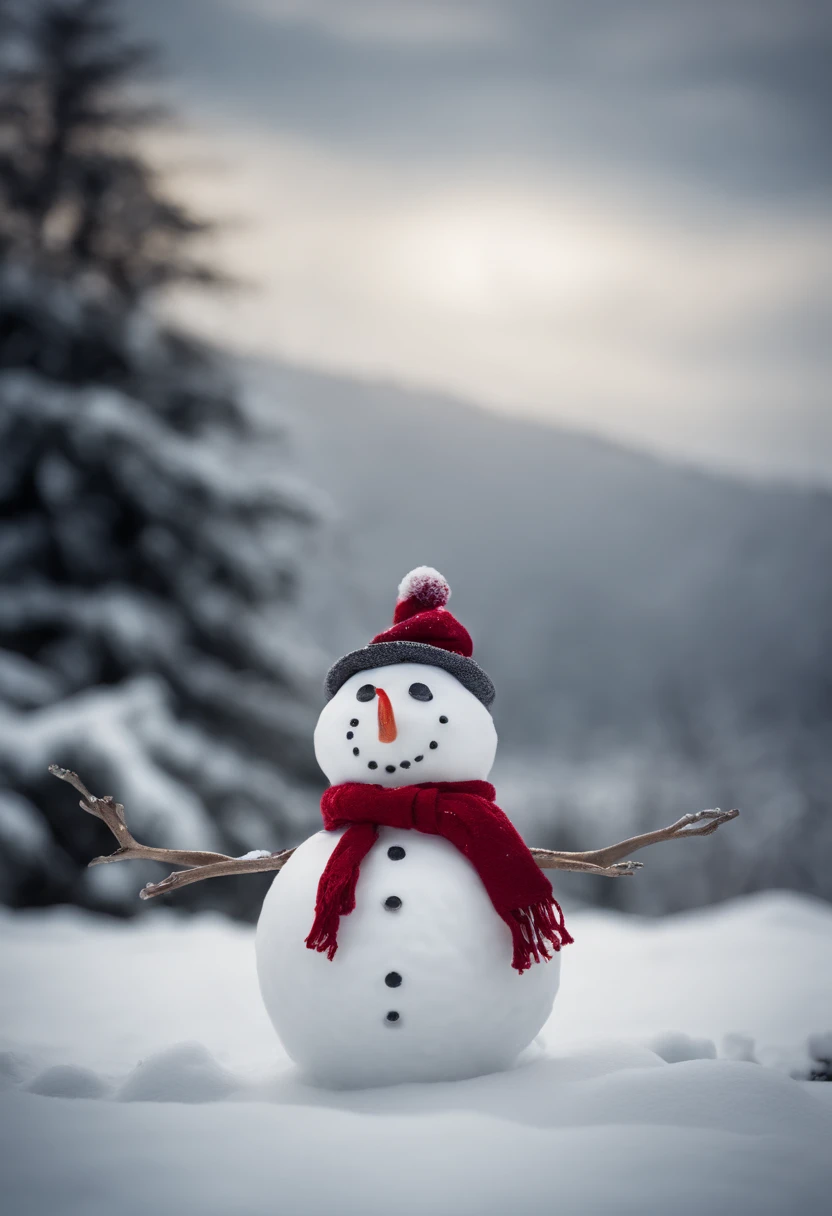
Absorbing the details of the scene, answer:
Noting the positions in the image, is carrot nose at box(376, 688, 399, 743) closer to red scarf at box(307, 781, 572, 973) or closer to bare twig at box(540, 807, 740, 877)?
red scarf at box(307, 781, 572, 973)

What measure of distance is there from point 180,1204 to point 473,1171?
1.26 ft

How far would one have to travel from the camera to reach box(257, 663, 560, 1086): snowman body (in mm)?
1846

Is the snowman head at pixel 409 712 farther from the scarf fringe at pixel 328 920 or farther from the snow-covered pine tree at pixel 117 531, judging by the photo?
the snow-covered pine tree at pixel 117 531

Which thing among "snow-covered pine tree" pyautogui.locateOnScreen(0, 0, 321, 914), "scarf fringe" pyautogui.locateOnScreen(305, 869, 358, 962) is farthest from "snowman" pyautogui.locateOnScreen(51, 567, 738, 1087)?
"snow-covered pine tree" pyautogui.locateOnScreen(0, 0, 321, 914)

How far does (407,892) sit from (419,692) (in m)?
0.36

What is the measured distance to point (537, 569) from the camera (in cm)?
930

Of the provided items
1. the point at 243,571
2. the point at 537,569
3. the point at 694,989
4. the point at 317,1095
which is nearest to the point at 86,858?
the point at 243,571

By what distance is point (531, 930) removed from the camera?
6.20 ft

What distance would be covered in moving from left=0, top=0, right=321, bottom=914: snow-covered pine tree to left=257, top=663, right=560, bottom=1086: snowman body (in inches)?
111

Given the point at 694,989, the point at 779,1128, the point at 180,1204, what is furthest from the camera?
the point at 694,989

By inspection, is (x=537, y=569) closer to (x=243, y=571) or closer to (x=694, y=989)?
(x=243, y=571)

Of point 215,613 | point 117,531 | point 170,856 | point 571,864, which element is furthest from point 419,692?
point 117,531

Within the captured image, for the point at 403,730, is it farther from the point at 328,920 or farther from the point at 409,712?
the point at 328,920

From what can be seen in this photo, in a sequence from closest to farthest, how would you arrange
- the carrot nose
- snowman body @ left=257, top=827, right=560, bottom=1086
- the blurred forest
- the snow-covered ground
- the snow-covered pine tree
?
the snow-covered ground, snowman body @ left=257, top=827, right=560, bottom=1086, the carrot nose, the snow-covered pine tree, the blurred forest
